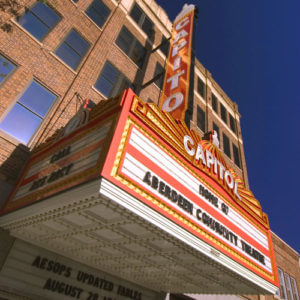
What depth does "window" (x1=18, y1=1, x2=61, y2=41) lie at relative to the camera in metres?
11.4

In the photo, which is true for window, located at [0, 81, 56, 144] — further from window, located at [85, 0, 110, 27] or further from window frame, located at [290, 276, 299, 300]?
window frame, located at [290, 276, 299, 300]

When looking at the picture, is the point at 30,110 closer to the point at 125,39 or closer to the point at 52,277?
the point at 52,277

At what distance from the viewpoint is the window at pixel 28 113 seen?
9.45m

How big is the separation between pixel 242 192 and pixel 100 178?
Answer: 7.15 metres

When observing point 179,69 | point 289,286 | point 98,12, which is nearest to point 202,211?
point 179,69

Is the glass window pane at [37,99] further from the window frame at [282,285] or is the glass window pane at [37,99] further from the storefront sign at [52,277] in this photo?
the window frame at [282,285]

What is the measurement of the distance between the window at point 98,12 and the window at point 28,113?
6.74m

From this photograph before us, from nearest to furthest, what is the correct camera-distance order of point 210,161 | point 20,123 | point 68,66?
point 210,161 → point 20,123 → point 68,66

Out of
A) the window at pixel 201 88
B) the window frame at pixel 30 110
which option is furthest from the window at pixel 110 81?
the window at pixel 201 88

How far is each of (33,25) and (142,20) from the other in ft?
32.6

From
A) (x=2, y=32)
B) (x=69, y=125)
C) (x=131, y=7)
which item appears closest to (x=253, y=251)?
(x=69, y=125)

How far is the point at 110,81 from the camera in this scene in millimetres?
14453

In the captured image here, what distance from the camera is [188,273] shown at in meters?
8.94

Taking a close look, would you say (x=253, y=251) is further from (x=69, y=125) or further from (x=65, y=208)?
(x=69, y=125)
